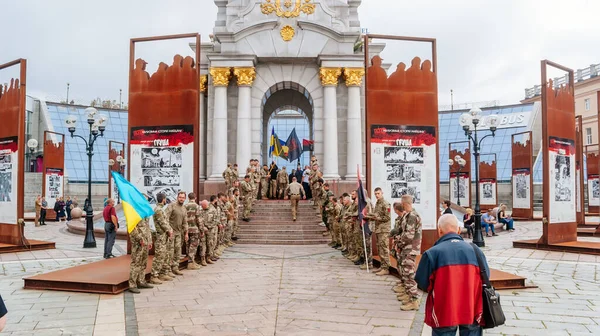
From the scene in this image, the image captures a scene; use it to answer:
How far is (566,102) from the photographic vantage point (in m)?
15.6

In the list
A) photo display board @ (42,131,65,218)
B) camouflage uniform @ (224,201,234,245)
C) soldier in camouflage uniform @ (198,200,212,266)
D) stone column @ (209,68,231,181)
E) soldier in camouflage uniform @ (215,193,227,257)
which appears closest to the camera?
soldier in camouflage uniform @ (198,200,212,266)

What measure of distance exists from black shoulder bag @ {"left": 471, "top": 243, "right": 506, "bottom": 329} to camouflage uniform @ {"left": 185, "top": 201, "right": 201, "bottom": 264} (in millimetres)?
8048

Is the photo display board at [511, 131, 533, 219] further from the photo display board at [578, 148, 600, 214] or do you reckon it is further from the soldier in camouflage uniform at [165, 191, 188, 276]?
the soldier in camouflage uniform at [165, 191, 188, 276]

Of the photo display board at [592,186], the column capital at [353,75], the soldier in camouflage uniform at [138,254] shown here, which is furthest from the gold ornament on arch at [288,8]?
the photo display board at [592,186]

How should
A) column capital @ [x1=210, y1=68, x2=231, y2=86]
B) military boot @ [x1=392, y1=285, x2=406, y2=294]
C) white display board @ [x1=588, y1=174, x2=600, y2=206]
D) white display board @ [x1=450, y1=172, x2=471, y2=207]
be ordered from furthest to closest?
white display board @ [x1=588, y1=174, x2=600, y2=206] → white display board @ [x1=450, y1=172, x2=471, y2=207] → column capital @ [x1=210, y1=68, x2=231, y2=86] → military boot @ [x1=392, y1=285, x2=406, y2=294]

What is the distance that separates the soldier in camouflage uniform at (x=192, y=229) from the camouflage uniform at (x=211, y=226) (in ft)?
1.86

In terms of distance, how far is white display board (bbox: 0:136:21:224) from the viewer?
15188 mm

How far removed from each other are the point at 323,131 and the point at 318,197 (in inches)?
216

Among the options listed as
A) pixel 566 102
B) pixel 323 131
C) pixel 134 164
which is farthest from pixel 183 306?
pixel 323 131

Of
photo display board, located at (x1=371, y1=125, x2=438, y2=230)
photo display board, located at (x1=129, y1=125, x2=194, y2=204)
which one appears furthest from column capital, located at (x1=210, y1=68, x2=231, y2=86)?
photo display board, located at (x1=371, y1=125, x2=438, y2=230)

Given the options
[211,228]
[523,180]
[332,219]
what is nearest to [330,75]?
[332,219]

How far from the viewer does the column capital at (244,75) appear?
23000 millimetres

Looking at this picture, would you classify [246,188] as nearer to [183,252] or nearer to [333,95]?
[183,252]

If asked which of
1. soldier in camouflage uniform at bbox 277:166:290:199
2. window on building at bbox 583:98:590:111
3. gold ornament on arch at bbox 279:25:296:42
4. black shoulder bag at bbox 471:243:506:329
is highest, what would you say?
window on building at bbox 583:98:590:111
